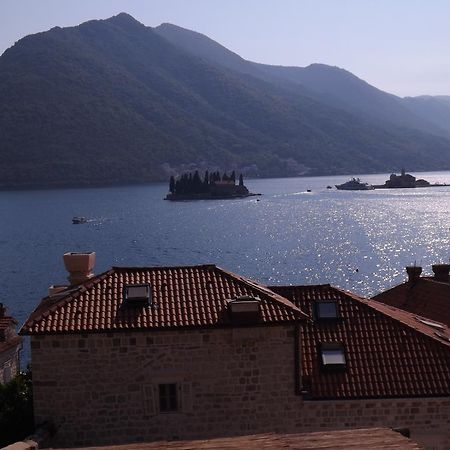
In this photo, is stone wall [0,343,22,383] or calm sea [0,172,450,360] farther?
calm sea [0,172,450,360]

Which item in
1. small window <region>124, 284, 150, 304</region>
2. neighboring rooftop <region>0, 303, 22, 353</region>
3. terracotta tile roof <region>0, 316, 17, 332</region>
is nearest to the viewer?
small window <region>124, 284, 150, 304</region>

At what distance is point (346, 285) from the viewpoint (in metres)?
79.8

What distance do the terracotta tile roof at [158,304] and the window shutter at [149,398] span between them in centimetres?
142

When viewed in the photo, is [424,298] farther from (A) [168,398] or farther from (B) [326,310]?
(A) [168,398]

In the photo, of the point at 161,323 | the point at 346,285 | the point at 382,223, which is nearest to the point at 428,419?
the point at 161,323

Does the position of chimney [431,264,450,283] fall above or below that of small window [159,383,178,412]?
above

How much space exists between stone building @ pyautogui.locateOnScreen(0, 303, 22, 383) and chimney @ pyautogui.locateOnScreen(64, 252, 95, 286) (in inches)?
459

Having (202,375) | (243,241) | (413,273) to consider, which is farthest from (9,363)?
(243,241)

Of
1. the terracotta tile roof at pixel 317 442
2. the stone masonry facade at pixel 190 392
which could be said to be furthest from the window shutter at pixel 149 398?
the terracotta tile roof at pixel 317 442

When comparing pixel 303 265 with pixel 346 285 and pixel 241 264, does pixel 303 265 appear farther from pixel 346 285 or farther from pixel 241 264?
pixel 346 285

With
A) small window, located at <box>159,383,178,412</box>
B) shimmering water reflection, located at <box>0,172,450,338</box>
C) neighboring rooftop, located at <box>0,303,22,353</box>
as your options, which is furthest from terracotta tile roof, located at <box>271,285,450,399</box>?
shimmering water reflection, located at <box>0,172,450,338</box>

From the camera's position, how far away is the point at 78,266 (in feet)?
59.9

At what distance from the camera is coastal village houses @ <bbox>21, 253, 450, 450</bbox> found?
48.7 ft

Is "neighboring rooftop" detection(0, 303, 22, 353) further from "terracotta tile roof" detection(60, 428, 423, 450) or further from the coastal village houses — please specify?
"terracotta tile roof" detection(60, 428, 423, 450)
